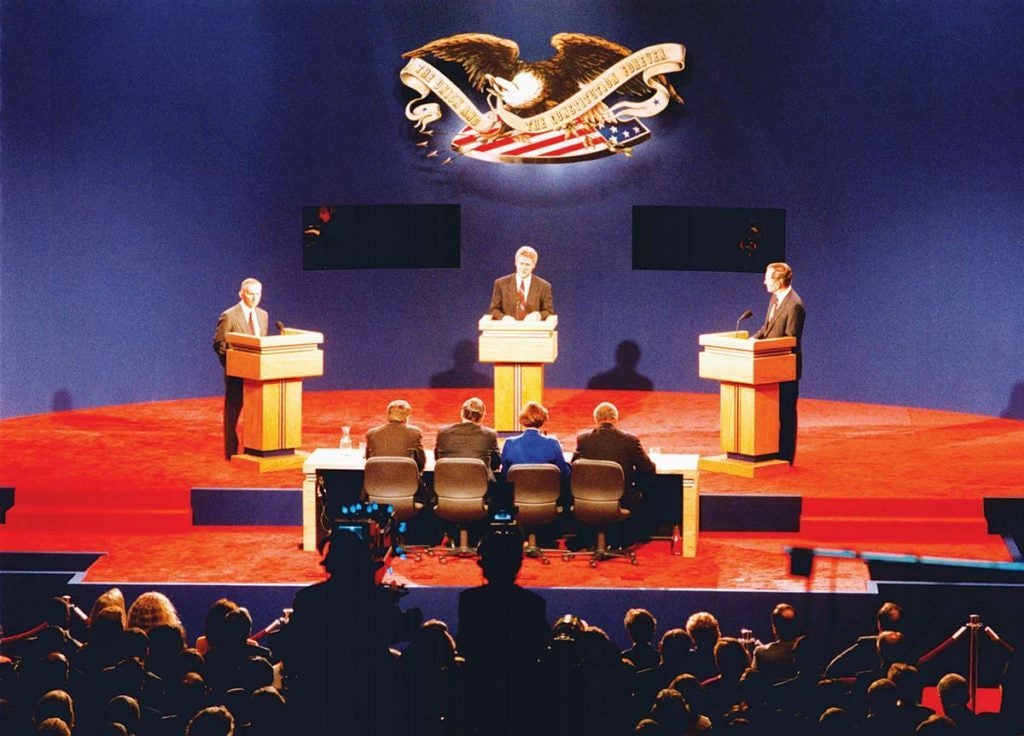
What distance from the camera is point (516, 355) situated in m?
10.9

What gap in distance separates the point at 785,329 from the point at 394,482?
10.0 ft

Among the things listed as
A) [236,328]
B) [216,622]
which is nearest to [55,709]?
[216,622]

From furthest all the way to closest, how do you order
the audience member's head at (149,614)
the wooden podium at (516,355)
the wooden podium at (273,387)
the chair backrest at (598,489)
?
the wooden podium at (516,355) < the wooden podium at (273,387) < the chair backrest at (598,489) < the audience member's head at (149,614)

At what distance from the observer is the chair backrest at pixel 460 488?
870 centimetres

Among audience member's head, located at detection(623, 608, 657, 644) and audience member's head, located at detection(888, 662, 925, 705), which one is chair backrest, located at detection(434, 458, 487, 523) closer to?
audience member's head, located at detection(623, 608, 657, 644)


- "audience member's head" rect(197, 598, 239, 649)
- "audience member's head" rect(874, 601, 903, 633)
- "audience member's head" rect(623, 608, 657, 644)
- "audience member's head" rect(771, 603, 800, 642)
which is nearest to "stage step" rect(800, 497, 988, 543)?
"audience member's head" rect(874, 601, 903, 633)

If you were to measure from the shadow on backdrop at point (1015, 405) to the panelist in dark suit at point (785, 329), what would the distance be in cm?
325

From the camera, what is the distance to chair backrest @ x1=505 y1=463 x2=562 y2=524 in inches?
340

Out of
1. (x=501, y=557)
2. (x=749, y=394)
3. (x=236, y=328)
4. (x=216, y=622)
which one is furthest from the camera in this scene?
(x=236, y=328)

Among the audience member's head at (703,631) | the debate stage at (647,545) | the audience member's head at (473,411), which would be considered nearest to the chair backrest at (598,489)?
the debate stage at (647,545)

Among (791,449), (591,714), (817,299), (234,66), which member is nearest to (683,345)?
(817,299)

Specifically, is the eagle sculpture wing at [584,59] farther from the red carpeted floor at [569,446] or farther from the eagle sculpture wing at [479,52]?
the red carpeted floor at [569,446]

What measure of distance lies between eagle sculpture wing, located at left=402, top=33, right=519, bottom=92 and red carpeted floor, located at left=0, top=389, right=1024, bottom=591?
10.2 feet

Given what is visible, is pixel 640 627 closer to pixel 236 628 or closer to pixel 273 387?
pixel 236 628
